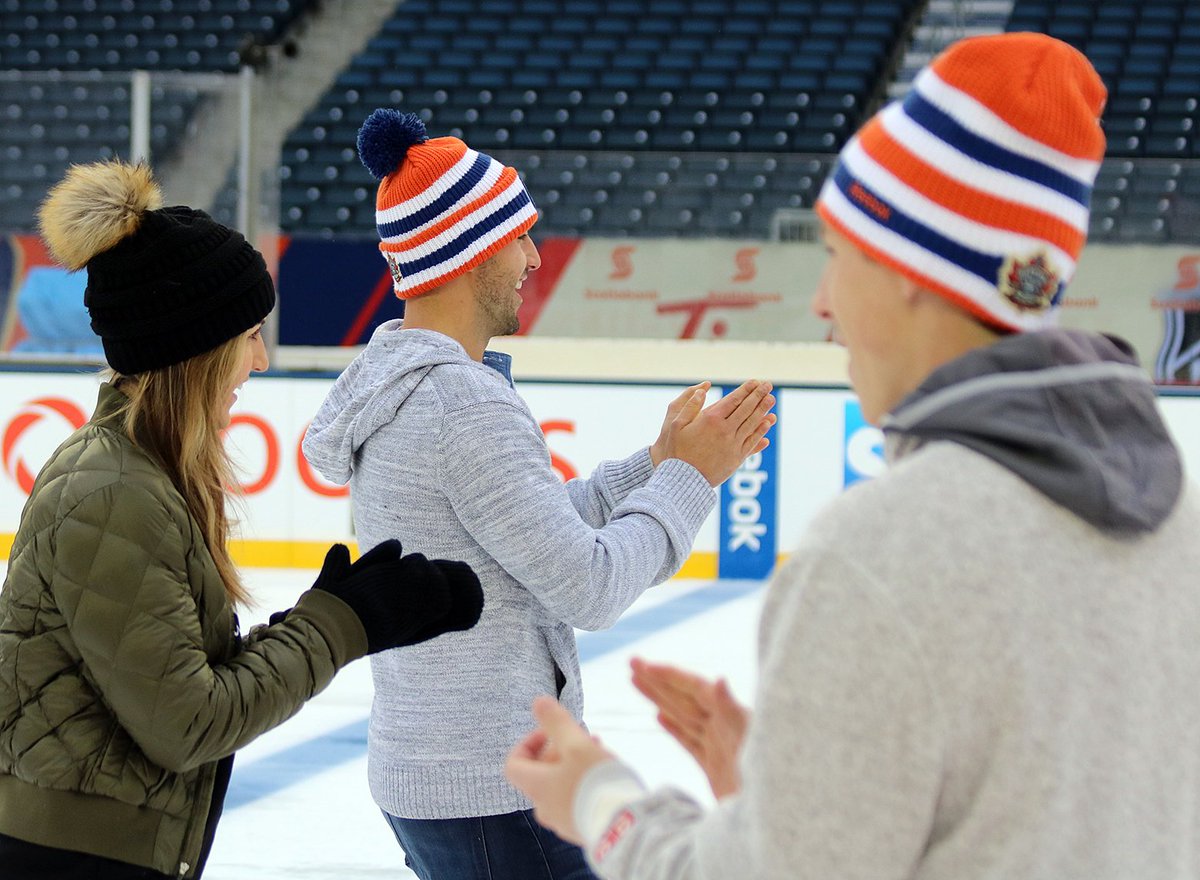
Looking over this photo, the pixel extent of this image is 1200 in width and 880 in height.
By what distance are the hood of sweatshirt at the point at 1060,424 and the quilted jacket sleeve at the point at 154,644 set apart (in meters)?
0.76

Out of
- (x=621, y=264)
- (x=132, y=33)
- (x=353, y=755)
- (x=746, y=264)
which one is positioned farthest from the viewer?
(x=132, y=33)

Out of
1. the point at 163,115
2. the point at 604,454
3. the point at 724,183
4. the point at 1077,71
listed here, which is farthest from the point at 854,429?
the point at 1077,71

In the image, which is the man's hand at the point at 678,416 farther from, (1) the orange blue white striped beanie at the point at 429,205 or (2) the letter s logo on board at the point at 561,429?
(2) the letter s logo on board at the point at 561,429

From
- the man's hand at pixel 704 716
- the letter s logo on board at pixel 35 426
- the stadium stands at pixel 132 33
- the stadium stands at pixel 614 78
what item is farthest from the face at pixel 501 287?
the stadium stands at pixel 132 33

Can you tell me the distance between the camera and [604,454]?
7121 millimetres

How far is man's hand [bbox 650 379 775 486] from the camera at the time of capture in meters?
1.70

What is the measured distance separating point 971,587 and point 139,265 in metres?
1.04

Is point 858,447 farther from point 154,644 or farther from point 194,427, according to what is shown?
point 154,644

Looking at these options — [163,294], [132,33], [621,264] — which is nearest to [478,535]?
[163,294]

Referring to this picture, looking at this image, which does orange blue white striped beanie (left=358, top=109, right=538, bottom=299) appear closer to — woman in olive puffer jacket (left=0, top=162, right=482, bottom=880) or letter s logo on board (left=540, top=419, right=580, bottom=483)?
woman in olive puffer jacket (left=0, top=162, right=482, bottom=880)

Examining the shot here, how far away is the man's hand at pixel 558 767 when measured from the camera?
0.91 metres

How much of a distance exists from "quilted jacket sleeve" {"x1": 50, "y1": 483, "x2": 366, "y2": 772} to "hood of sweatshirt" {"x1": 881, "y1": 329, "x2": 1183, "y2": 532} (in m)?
0.76

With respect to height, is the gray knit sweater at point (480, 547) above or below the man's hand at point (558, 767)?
below

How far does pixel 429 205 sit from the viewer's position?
1.80 metres
